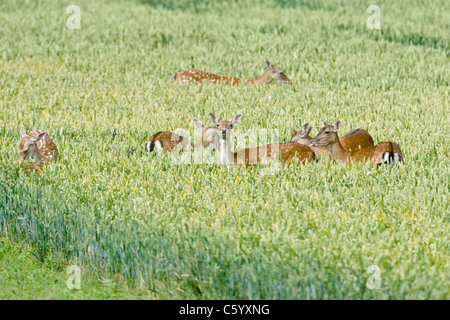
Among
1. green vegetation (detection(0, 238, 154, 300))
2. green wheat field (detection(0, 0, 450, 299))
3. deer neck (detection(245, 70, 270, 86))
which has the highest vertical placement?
deer neck (detection(245, 70, 270, 86))

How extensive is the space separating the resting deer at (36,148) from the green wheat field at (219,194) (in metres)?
0.18

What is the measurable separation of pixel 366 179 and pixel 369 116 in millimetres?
4326

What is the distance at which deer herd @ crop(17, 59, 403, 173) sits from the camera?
9.84m

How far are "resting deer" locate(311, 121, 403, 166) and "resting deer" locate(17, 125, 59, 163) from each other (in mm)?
3814

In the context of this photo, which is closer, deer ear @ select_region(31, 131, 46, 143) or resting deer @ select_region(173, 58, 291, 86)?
deer ear @ select_region(31, 131, 46, 143)

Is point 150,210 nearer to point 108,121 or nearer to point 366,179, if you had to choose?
point 366,179

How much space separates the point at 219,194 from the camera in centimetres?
849

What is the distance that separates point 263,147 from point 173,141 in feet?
4.93

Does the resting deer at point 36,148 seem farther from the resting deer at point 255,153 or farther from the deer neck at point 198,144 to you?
the resting deer at point 255,153

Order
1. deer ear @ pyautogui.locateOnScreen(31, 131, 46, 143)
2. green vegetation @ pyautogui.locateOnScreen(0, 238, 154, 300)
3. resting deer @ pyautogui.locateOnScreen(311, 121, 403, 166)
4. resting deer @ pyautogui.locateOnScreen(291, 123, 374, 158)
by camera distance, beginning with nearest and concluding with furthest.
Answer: green vegetation @ pyautogui.locateOnScreen(0, 238, 154, 300) < resting deer @ pyautogui.locateOnScreen(311, 121, 403, 166) < deer ear @ pyautogui.locateOnScreen(31, 131, 46, 143) < resting deer @ pyautogui.locateOnScreen(291, 123, 374, 158)

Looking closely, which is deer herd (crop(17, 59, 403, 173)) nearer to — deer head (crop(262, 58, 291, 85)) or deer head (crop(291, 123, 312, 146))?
deer head (crop(291, 123, 312, 146))

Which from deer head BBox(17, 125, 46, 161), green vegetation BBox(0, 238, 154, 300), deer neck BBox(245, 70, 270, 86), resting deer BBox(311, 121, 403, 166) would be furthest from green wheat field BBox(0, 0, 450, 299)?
deer neck BBox(245, 70, 270, 86)

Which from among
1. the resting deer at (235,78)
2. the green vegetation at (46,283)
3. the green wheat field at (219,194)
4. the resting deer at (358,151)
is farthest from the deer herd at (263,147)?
the resting deer at (235,78)
